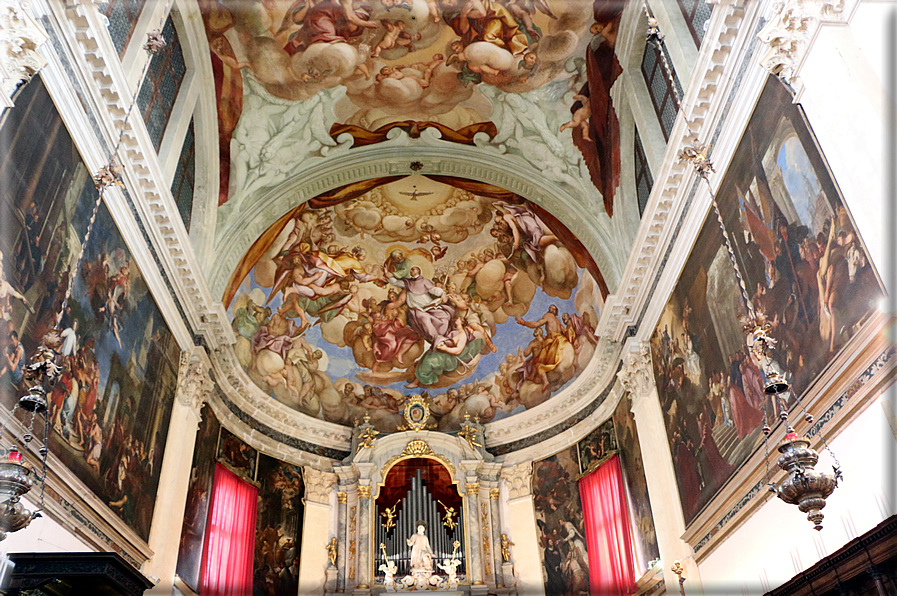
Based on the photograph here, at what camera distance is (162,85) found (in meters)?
12.9

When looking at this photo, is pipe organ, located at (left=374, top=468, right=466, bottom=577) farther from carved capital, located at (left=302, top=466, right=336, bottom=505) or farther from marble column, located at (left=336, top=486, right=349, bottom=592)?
carved capital, located at (left=302, top=466, right=336, bottom=505)

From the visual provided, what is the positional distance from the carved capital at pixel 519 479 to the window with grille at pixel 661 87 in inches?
369

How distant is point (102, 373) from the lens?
10.4 metres

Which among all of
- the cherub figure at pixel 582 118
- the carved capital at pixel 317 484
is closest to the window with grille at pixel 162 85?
the cherub figure at pixel 582 118

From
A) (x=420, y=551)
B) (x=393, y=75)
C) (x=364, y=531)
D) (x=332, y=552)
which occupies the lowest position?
(x=420, y=551)

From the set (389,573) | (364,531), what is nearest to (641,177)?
(389,573)

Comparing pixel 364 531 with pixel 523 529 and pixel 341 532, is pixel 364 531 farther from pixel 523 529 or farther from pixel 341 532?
pixel 523 529

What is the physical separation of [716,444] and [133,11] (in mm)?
11495

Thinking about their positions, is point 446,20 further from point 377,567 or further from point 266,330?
point 377,567

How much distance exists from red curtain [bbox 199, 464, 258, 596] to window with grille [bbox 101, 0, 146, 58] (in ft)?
29.4

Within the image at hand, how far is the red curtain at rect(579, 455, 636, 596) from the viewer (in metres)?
14.9

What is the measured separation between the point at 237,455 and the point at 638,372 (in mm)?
9394

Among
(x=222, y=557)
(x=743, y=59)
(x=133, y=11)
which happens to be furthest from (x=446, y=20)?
(x=222, y=557)

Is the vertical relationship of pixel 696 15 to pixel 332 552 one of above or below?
above
